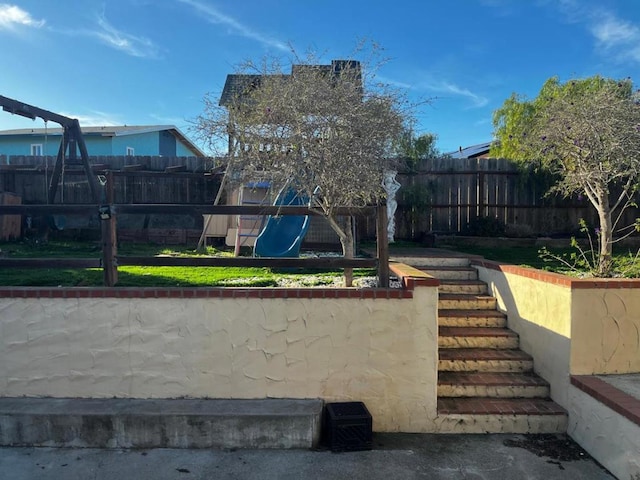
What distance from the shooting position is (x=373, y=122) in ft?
13.3

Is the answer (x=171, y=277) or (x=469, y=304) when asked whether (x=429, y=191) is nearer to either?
(x=469, y=304)

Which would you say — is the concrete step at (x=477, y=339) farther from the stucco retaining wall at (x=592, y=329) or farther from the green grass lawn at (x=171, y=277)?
the green grass lawn at (x=171, y=277)

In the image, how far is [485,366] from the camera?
406cm

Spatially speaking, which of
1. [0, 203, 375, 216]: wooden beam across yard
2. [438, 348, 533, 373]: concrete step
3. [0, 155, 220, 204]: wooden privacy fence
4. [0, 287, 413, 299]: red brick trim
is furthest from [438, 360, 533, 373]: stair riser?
[0, 155, 220, 204]: wooden privacy fence

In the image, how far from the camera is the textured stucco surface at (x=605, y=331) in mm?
3518

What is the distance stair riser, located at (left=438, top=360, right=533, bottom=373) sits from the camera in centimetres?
404

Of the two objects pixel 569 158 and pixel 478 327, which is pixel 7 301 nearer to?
pixel 478 327

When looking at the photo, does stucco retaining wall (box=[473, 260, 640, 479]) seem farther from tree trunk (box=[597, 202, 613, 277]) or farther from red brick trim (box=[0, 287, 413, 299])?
red brick trim (box=[0, 287, 413, 299])

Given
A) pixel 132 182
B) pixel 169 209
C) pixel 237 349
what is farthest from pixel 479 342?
pixel 132 182

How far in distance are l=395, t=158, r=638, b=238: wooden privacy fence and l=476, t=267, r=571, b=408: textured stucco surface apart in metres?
4.69

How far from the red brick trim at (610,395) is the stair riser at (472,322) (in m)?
1.12

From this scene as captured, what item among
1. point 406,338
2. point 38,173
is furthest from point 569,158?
point 38,173

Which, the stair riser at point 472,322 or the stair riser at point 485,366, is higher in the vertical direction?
the stair riser at point 472,322

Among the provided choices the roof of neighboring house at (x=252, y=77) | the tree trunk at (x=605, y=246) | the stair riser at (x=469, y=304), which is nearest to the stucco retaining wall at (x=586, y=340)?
the stair riser at (x=469, y=304)
